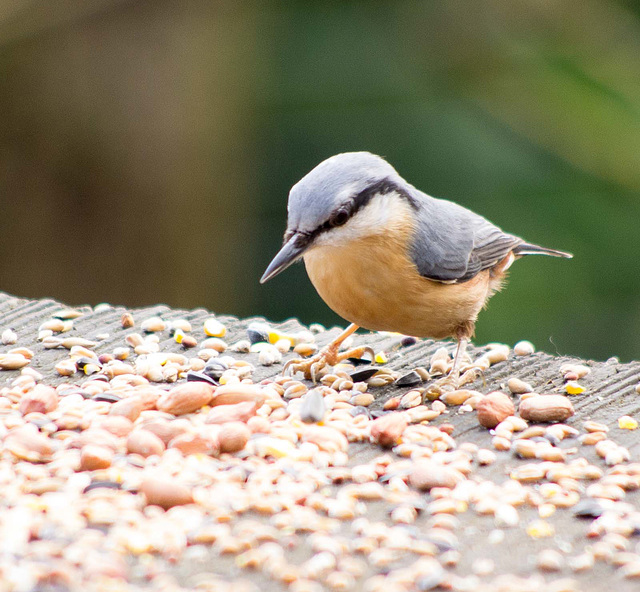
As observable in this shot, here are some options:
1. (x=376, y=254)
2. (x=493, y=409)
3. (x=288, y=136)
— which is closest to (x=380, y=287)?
(x=376, y=254)

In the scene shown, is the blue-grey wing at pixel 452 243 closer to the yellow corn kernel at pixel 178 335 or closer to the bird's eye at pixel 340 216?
the bird's eye at pixel 340 216

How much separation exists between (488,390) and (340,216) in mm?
745

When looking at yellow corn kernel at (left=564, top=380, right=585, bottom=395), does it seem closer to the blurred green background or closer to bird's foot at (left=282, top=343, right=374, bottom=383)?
bird's foot at (left=282, top=343, right=374, bottom=383)

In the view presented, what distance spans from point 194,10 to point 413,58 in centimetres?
178

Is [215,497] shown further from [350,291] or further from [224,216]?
[224,216]

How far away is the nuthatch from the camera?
2768mm

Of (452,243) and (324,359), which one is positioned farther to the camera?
(452,243)

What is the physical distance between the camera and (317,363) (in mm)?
3016

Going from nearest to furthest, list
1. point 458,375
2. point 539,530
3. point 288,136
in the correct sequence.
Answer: point 539,530 < point 458,375 < point 288,136

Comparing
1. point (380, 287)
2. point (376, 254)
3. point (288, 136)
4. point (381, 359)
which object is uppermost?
point (288, 136)

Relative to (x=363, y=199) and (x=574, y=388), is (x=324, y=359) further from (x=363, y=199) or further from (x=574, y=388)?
(x=574, y=388)

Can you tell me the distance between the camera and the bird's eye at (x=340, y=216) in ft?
9.11

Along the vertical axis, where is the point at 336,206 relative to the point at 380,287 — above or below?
above

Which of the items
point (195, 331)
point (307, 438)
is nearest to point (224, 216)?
point (195, 331)
